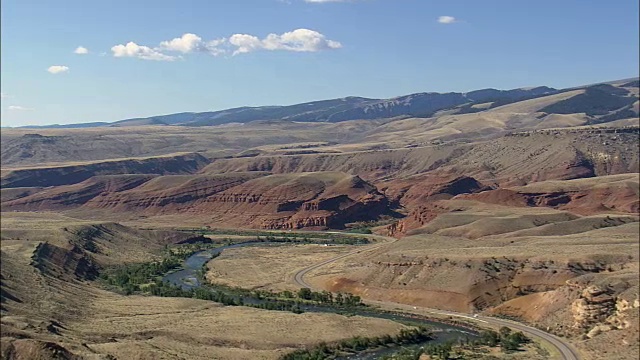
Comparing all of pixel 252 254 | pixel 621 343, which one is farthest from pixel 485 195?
pixel 621 343

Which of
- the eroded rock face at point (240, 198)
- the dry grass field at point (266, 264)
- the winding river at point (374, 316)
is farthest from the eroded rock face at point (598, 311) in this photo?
the eroded rock face at point (240, 198)

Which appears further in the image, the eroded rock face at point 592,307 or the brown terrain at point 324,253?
the eroded rock face at point 592,307

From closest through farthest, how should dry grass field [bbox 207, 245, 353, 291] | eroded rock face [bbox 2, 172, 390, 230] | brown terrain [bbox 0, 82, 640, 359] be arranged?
1. brown terrain [bbox 0, 82, 640, 359]
2. dry grass field [bbox 207, 245, 353, 291]
3. eroded rock face [bbox 2, 172, 390, 230]

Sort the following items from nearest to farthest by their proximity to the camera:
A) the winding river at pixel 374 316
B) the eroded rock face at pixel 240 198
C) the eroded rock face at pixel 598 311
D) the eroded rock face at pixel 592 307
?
the eroded rock face at pixel 598 311
the eroded rock face at pixel 592 307
the winding river at pixel 374 316
the eroded rock face at pixel 240 198

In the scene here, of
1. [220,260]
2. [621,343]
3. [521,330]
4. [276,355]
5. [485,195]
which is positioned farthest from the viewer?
[485,195]

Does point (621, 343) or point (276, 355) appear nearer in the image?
point (621, 343)

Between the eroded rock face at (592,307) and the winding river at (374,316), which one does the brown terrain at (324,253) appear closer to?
the eroded rock face at (592,307)

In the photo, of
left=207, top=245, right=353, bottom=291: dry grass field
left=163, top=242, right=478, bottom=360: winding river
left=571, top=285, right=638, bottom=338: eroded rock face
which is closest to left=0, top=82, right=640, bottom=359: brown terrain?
left=571, top=285, right=638, bottom=338: eroded rock face

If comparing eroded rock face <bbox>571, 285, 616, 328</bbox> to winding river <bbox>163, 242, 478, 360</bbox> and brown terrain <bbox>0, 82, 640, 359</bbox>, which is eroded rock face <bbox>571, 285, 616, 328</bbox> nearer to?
brown terrain <bbox>0, 82, 640, 359</bbox>

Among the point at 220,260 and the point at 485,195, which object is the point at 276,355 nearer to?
the point at 220,260
